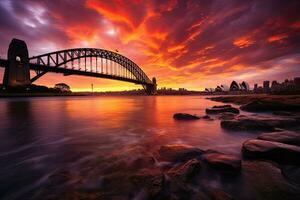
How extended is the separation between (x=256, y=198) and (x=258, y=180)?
0.53m

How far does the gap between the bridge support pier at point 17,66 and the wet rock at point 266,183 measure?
178 ft

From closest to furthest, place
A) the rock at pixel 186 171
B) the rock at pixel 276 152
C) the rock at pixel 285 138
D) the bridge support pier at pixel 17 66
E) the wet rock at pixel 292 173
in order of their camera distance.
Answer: the wet rock at pixel 292 173
the rock at pixel 186 171
the rock at pixel 276 152
the rock at pixel 285 138
the bridge support pier at pixel 17 66

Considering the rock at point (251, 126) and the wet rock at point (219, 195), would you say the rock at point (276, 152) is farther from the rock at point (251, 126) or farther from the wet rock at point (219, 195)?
the rock at point (251, 126)

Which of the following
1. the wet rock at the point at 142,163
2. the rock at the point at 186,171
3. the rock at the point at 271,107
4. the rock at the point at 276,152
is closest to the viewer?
the rock at the point at 186,171

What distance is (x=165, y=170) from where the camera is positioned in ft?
11.3

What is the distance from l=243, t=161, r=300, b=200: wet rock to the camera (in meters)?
2.54

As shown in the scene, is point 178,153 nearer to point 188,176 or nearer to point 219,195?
point 188,176

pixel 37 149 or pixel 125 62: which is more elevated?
pixel 125 62

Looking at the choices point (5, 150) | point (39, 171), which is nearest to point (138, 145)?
point (39, 171)

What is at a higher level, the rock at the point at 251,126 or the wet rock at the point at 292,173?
the rock at the point at 251,126

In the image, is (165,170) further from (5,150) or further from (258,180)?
(5,150)

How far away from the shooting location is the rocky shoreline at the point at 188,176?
2.62 m

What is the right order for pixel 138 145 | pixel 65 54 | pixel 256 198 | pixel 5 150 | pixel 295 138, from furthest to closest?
1. pixel 65 54
2. pixel 138 145
3. pixel 5 150
4. pixel 295 138
5. pixel 256 198

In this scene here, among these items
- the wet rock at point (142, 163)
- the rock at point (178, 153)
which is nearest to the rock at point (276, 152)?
the rock at point (178, 153)
